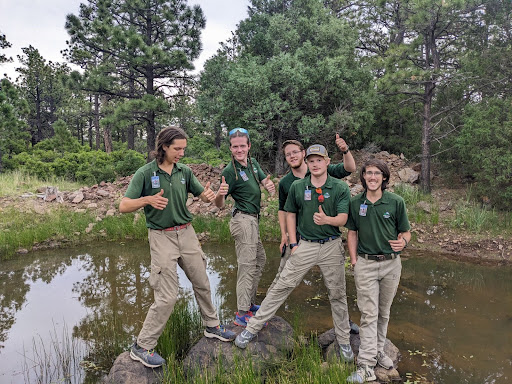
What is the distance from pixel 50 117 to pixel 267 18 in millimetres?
21724

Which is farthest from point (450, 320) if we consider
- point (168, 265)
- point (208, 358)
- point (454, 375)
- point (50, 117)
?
point (50, 117)

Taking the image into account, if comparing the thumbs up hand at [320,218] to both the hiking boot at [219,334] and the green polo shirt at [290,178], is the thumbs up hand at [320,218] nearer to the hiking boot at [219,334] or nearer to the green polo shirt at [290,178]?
the green polo shirt at [290,178]

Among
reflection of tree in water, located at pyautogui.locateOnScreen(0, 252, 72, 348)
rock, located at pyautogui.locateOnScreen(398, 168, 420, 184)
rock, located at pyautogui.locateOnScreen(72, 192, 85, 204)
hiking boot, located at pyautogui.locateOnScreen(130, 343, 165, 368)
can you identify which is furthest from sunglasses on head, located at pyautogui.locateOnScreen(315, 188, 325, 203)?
rock, located at pyautogui.locateOnScreen(72, 192, 85, 204)

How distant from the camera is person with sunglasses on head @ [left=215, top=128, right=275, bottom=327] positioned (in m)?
3.72

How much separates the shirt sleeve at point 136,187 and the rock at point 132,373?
1500mm

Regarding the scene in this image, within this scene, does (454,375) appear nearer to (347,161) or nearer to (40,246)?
(347,161)

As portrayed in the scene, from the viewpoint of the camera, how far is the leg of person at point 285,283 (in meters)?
3.29

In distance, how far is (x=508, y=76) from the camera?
906 cm

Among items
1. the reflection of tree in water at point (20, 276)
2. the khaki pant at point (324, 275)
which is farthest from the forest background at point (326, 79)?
the khaki pant at point (324, 275)

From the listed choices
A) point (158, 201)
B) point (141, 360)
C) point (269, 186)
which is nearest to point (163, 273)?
point (158, 201)

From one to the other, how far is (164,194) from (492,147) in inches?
329

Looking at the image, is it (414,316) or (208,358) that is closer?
(208,358)

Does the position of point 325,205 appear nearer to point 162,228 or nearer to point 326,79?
point 162,228

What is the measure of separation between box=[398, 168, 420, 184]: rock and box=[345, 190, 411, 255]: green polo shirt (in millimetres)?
8120
